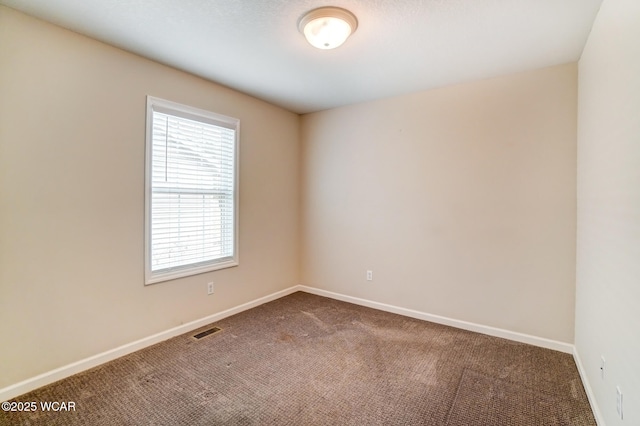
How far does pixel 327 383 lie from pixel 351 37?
2.59 meters

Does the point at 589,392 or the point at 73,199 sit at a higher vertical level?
the point at 73,199

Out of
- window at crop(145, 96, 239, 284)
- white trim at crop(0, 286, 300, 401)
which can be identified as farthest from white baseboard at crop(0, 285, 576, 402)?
window at crop(145, 96, 239, 284)

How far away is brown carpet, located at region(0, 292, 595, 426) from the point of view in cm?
178

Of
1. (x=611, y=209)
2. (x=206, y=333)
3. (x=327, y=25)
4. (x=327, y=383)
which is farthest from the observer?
(x=206, y=333)

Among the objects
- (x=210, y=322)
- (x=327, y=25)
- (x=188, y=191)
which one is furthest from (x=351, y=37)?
(x=210, y=322)

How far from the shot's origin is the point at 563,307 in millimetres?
2586

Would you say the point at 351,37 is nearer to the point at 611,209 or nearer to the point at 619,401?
the point at 611,209

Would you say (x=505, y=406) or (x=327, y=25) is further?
(x=327, y=25)

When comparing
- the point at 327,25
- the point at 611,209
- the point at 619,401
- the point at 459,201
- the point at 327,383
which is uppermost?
the point at 327,25

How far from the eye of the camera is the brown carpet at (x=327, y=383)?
178 cm

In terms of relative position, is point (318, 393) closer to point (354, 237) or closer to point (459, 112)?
point (354, 237)

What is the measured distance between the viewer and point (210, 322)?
3.16 m

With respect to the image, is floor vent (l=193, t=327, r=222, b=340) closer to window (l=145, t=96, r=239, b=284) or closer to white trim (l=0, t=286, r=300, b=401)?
white trim (l=0, t=286, r=300, b=401)

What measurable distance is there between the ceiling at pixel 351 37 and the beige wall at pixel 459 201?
1.33 feet
